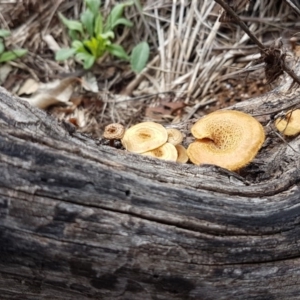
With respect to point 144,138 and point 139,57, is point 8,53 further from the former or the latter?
point 144,138

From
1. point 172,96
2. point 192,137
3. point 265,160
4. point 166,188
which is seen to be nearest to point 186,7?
point 172,96

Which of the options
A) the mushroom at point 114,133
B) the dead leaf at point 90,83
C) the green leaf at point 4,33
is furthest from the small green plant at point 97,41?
the mushroom at point 114,133

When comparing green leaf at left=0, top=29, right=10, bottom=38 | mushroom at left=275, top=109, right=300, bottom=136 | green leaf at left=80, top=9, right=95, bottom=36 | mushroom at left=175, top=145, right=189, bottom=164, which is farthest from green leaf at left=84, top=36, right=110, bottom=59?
mushroom at left=275, top=109, right=300, bottom=136

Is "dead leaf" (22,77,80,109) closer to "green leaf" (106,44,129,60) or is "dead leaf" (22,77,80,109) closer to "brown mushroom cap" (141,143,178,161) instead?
"green leaf" (106,44,129,60)

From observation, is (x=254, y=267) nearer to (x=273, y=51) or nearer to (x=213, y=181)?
(x=213, y=181)

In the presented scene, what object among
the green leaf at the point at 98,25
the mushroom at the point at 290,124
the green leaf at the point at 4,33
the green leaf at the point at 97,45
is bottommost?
the mushroom at the point at 290,124

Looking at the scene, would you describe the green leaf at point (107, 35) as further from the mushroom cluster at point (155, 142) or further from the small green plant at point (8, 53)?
the mushroom cluster at point (155, 142)

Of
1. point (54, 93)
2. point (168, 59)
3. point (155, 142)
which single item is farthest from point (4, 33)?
point (155, 142)
